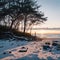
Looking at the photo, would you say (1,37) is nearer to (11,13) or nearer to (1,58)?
(11,13)

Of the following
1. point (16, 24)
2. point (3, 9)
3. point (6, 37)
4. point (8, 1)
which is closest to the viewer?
point (6, 37)

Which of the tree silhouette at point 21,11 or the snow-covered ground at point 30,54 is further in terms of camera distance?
the tree silhouette at point 21,11

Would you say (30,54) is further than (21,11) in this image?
No

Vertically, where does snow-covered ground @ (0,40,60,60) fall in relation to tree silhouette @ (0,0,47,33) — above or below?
below

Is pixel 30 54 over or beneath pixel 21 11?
beneath

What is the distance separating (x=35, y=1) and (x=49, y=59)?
16.6 metres

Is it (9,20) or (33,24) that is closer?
(9,20)

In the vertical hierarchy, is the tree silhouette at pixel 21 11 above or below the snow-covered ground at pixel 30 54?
above

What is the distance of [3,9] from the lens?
1944cm

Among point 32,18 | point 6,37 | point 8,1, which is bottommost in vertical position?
point 6,37

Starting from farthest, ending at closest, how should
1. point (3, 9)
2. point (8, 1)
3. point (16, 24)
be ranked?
1. point (16, 24)
2. point (8, 1)
3. point (3, 9)

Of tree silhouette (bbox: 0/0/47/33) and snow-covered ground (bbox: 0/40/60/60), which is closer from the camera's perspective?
snow-covered ground (bbox: 0/40/60/60)

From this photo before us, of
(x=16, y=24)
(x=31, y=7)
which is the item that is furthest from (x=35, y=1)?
(x=16, y=24)

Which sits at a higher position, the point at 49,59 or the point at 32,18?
the point at 32,18
